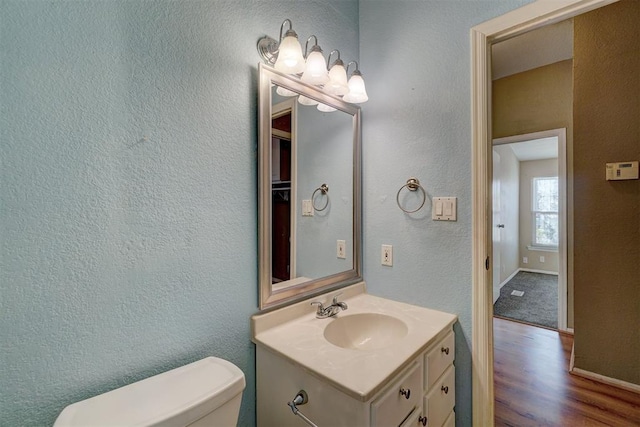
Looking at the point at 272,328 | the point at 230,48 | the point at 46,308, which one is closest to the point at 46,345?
the point at 46,308

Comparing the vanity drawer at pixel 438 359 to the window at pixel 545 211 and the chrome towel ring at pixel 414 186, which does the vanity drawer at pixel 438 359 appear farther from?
the window at pixel 545 211

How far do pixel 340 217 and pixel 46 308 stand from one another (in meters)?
1.19

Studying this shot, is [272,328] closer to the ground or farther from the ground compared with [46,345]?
closer to the ground

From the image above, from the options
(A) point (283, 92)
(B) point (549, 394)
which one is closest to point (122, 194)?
(A) point (283, 92)

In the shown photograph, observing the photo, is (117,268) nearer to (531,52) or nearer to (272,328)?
(272,328)

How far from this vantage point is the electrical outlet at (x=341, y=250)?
5.11 ft

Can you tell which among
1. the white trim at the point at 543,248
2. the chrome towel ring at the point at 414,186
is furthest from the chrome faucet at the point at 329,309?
the white trim at the point at 543,248

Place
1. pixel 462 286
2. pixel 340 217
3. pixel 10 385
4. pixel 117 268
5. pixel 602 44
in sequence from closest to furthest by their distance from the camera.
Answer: pixel 10 385
pixel 117 268
pixel 462 286
pixel 340 217
pixel 602 44

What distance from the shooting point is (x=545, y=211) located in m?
5.29

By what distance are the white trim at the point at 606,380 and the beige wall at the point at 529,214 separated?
3.77 m

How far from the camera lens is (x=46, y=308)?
721mm

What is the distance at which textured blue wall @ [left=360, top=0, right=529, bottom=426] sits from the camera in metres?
1.30

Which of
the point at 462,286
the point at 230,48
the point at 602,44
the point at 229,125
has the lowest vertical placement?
the point at 462,286

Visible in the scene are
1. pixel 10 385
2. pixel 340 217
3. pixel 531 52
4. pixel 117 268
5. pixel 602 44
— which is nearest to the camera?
pixel 10 385
